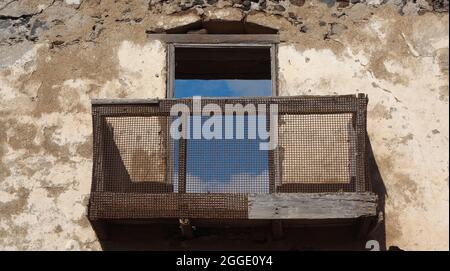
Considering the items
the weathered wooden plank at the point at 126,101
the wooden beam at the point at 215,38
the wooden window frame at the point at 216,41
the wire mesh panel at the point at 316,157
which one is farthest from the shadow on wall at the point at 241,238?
the wooden beam at the point at 215,38

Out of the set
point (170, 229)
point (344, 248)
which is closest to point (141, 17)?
point (170, 229)

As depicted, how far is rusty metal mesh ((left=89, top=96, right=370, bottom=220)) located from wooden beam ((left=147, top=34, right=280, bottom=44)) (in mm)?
1070

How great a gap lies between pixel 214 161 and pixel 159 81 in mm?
1320

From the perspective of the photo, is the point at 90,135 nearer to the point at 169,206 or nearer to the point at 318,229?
the point at 169,206

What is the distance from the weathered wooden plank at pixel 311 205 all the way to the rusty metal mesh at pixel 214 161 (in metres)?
0.10

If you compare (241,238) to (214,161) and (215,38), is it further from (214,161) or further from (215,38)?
(215,38)

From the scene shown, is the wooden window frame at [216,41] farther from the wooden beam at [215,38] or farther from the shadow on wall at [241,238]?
the shadow on wall at [241,238]

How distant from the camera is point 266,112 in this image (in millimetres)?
7824

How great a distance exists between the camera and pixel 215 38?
345 inches

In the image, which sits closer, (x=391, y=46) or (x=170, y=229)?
(x=170, y=229)

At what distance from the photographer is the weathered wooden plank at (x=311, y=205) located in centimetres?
745
